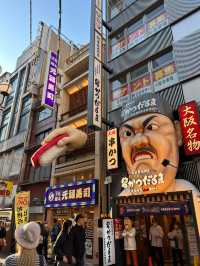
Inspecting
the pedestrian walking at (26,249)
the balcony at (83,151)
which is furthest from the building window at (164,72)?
the pedestrian walking at (26,249)

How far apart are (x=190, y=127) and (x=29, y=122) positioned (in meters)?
17.0

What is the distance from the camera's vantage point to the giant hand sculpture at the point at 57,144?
15117 mm

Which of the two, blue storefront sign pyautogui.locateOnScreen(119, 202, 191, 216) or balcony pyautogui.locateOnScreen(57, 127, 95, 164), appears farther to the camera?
balcony pyautogui.locateOnScreen(57, 127, 95, 164)

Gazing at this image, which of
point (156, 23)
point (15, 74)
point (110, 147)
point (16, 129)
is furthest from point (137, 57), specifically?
point (15, 74)

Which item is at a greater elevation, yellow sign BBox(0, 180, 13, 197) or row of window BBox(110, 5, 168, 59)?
row of window BBox(110, 5, 168, 59)

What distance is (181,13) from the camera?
13.0 meters

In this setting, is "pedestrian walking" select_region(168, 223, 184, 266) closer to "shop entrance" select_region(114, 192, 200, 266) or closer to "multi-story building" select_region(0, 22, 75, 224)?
"shop entrance" select_region(114, 192, 200, 266)

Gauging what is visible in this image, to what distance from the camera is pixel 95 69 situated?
13.6 metres

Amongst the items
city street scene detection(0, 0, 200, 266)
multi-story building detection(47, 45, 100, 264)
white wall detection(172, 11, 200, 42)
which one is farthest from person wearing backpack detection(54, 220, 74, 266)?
white wall detection(172, 11, 200, 42)

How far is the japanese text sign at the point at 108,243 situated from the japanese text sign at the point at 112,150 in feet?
9.54

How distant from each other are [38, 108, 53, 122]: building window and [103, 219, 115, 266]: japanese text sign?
13.5 m

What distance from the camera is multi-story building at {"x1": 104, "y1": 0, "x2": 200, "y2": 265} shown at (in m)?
11.6

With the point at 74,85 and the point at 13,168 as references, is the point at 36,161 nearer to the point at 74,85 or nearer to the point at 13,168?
the point at 74,85

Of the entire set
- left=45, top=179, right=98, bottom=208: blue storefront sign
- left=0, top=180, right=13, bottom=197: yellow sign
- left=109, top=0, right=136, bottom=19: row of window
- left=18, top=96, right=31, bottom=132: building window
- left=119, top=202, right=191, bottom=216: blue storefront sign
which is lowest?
left=119, top=202, right=191, bottom=216: blue storefront sign
